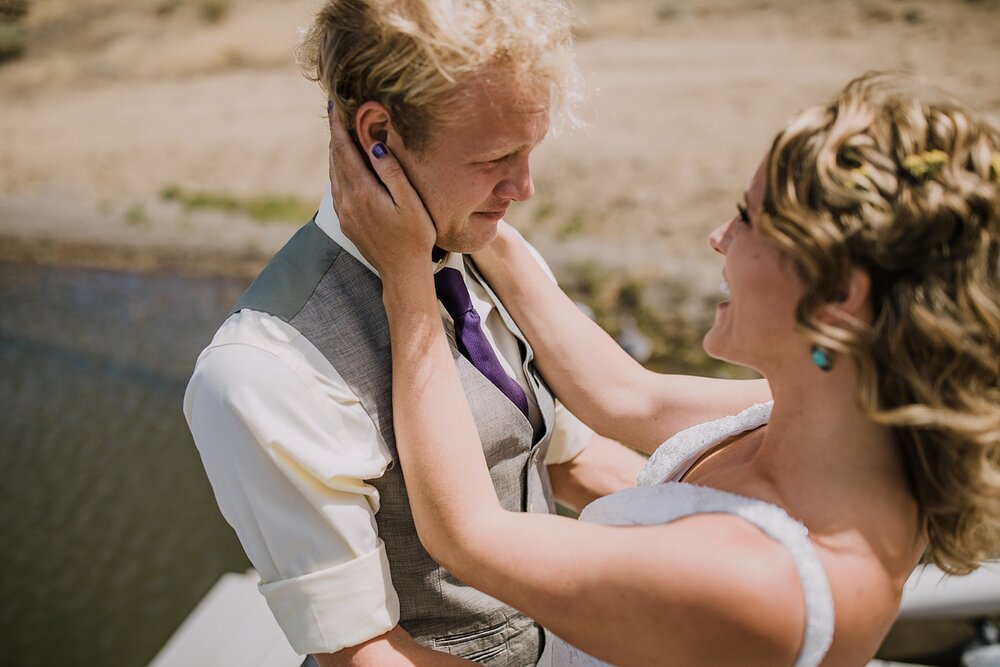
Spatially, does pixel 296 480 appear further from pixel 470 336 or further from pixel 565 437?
pixel 565 437

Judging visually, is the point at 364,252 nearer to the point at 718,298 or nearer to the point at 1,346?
the point at 718,298

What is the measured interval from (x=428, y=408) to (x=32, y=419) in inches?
231

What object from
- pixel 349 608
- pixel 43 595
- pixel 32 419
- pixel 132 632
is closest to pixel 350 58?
pixel 349 608

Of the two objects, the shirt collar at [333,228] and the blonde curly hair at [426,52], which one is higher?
the blonde curly hair at [426,52]

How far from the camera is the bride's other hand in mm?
1391

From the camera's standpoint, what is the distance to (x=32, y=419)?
20.3 feet

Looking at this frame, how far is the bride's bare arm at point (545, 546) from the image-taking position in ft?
3.71

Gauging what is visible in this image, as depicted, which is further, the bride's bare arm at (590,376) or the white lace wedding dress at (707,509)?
the bride's bare arm at (590,376)

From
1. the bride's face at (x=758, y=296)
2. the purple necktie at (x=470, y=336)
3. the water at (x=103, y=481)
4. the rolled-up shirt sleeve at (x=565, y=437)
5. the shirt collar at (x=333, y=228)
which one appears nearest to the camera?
the bride's face at (x=758, y=296)

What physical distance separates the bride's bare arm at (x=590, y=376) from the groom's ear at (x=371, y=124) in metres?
0.40

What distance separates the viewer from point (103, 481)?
5.50m

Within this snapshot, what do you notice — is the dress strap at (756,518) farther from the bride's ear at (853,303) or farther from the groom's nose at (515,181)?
the groom's nose at (515,181)

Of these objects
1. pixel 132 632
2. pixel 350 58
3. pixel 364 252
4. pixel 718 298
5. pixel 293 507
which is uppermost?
pixel 350 58

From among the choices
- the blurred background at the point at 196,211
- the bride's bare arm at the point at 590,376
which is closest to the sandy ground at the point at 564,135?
the blurred background at the point at 196,211
